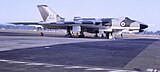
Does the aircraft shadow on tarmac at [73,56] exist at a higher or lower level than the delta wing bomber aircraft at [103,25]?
lower

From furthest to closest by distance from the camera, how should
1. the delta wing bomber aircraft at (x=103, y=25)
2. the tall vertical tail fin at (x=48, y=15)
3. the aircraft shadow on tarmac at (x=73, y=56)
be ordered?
the tall vertical tail fin at (x=48, y=15) → the delta wing bomber aircraft at (x=103, y=25) → the aircraft shadow on tarmac at (x=73, y=56)

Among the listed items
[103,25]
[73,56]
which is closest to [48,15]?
[103,25]

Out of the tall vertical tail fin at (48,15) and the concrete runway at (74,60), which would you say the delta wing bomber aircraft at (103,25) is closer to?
the tall vertical tail fin at (48,15)

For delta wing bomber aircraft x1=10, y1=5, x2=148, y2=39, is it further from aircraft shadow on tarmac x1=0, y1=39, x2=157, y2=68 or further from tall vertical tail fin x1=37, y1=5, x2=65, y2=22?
aircraft shadow on tarmac x1=0, y1=39, x2=157, y2=68

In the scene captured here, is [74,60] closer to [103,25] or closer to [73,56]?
[73,56]

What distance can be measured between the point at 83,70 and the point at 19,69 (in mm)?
2503

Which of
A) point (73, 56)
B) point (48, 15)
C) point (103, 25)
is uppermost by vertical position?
point (48, 15)

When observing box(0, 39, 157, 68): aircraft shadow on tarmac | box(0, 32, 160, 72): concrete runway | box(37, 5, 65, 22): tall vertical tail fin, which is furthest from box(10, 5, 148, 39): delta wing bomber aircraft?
box(0, 39, 157, 68): aircraft shadow on tarmac

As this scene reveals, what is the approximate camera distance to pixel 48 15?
186 feet

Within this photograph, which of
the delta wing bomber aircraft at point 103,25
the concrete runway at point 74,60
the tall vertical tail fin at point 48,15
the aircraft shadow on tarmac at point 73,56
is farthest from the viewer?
the tall vertical tail fin at point 48,15

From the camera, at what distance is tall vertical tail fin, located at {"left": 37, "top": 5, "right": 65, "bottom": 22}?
5634 cm

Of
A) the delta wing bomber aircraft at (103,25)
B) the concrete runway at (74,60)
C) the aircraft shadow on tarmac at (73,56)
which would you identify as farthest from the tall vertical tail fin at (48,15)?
the aircraft shadow on tarmac at (73,56)

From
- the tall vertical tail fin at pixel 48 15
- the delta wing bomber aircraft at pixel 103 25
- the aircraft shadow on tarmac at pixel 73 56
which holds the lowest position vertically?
the aircraft shadow on tarmac at pixel 73 56

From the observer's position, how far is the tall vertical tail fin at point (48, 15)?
56344mm
